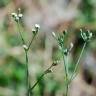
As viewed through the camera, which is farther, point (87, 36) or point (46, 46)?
point (46, 46)

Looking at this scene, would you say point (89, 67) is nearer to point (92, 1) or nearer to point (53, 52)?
point (53, 52)

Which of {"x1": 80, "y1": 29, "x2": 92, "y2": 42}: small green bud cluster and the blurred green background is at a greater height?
{"x1": 80, "y1": 29, "x2": 92, "y2": 42}: small green bud cluster

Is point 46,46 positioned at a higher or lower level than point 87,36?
lower

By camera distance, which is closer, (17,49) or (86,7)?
(17,49)

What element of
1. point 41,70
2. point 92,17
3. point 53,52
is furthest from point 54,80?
point 92,17

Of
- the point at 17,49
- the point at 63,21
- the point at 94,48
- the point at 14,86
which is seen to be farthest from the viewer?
the point at 63,21

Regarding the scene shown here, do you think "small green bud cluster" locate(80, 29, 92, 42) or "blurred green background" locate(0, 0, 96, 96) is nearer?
"small green bud cluster" locate(80, 29, 92, 42)

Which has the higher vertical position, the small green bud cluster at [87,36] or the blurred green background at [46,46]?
the small green bud cluster at [87,36]

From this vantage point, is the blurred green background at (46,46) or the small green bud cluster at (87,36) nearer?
the small green bud cluster at (87,36)
